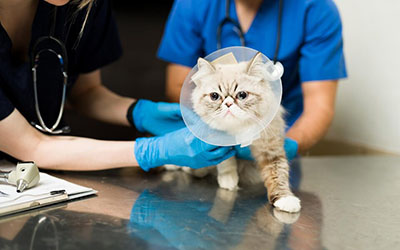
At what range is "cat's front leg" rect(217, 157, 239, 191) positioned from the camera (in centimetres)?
122

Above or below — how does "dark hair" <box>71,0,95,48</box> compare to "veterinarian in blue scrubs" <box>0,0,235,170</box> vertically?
above

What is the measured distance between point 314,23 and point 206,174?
67cm

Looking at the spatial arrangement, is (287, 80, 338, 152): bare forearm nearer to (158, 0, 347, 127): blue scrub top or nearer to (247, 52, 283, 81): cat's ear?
(158, 0, 347, 127): blue scrub top

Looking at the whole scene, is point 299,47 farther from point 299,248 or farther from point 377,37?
point 299,248

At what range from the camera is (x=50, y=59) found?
133cm

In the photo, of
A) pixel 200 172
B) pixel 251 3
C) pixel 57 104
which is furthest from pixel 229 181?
pixel 251 3

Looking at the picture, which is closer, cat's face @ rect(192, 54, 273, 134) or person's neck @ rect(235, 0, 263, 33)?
cat's face @ rect(192, 54, 273, 134)

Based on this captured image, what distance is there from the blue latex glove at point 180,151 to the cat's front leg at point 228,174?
8 cm

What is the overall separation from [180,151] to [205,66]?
0.84 ft

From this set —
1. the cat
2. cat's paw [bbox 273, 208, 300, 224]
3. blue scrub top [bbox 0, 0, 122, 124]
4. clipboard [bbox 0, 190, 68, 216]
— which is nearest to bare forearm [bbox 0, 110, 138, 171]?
blue scrub top [bbox 0, 0, 122, 124]

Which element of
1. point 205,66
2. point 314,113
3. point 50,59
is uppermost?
point 205,66

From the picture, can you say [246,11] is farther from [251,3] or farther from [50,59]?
[50,59]

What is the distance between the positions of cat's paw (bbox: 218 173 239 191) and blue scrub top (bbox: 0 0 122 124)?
0.60m

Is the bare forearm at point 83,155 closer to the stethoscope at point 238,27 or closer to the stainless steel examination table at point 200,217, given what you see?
the stainless steel examination table at point 200,217
